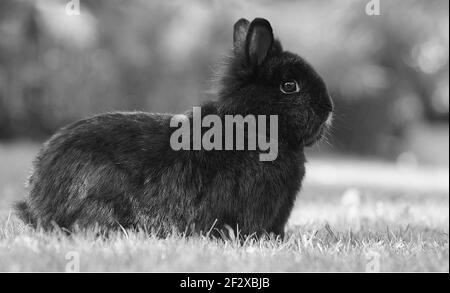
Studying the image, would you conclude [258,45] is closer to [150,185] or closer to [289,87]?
[289,87]

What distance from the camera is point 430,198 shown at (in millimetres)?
7000

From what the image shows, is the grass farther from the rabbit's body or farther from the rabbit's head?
the rabbit's head

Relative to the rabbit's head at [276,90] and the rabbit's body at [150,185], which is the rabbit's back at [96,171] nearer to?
the rabbit's body at [150,185]

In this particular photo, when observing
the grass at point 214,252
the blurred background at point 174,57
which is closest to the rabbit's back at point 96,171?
the grass at point 214,252

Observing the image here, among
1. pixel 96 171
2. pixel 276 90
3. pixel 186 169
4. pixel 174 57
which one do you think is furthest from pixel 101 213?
pixel 174 57

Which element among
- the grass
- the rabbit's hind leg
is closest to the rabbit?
the rabbit's hind leg

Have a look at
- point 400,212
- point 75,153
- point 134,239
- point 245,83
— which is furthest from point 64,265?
point 400,212

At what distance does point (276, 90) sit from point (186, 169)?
25.3 inches

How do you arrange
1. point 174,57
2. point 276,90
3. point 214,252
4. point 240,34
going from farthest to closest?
point 174,57 < point 240,34 < point 276,90 < point 214,252

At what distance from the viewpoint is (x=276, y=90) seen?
11.2ft

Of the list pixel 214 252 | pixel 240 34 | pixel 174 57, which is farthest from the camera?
pixel 174 57

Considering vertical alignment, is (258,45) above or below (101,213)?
above

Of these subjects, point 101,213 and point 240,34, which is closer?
point 101,213

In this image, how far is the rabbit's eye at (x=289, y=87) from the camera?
3439mm
